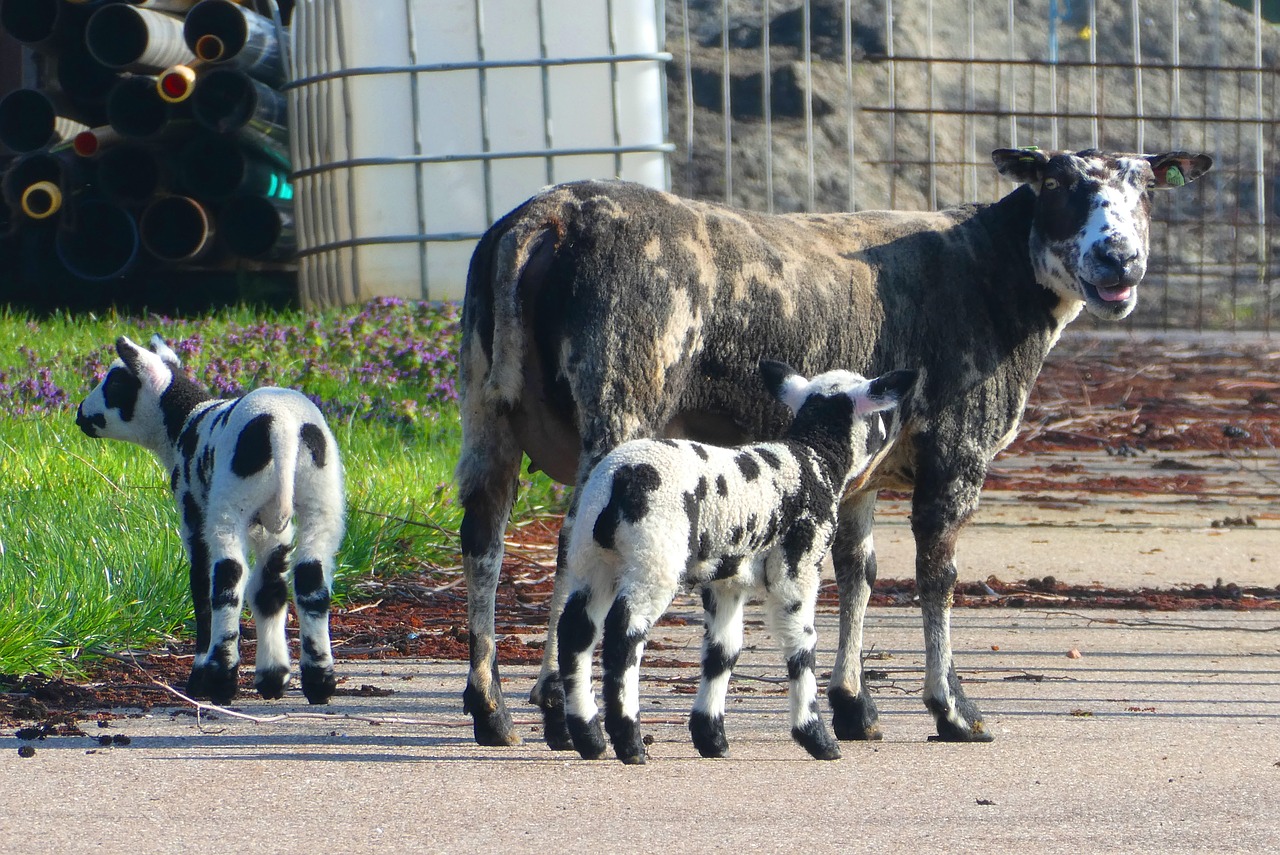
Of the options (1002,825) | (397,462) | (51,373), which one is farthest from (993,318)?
(51,373)

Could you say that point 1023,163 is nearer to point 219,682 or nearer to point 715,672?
point 715,672

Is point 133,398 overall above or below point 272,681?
above

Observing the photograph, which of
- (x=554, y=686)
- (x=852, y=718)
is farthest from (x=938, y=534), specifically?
(x=554, y=686)

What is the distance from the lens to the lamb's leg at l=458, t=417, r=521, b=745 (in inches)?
200

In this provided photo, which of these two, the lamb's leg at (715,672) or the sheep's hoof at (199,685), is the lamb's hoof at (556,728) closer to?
the lamb's leg at (715,672)

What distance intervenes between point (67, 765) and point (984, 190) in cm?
1243

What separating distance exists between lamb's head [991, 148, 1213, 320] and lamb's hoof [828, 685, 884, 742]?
4.70 ft

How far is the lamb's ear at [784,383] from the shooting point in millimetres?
5117

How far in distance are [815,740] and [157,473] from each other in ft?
14.0

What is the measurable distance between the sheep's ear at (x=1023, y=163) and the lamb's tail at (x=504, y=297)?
62.3 inches

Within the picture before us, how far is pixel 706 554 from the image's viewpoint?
4555 millimetres

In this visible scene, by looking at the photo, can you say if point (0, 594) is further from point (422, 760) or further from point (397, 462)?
point (397, 462)

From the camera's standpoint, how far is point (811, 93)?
14.7 metres

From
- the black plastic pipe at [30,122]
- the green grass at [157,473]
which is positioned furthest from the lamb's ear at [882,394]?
the black plastic pipe at [30,122]
